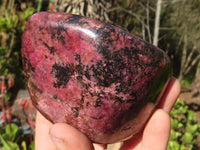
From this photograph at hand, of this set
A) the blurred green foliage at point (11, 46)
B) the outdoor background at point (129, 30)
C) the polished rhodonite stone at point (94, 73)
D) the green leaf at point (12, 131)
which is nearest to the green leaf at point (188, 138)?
the outdoor background at point (129, 30)

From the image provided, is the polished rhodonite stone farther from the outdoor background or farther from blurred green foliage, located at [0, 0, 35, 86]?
blurred green foliage, located at [0, 0, 35, 86]

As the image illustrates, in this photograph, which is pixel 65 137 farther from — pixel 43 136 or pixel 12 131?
pixel 12 131

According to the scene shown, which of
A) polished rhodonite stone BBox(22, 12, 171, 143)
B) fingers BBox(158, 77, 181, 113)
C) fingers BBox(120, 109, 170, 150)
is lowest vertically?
fingers BBox(120, 109, 170, 150)

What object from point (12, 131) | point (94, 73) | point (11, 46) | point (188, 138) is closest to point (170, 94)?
point (94, 73)

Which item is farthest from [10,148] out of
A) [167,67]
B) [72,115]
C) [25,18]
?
[25,18]

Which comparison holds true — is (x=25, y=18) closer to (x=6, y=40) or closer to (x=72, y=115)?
(x=6, y=40)

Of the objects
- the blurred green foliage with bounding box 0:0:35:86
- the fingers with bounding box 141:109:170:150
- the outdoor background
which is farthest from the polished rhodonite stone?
the blurred green foliage with bounding box 0:0:35:86
